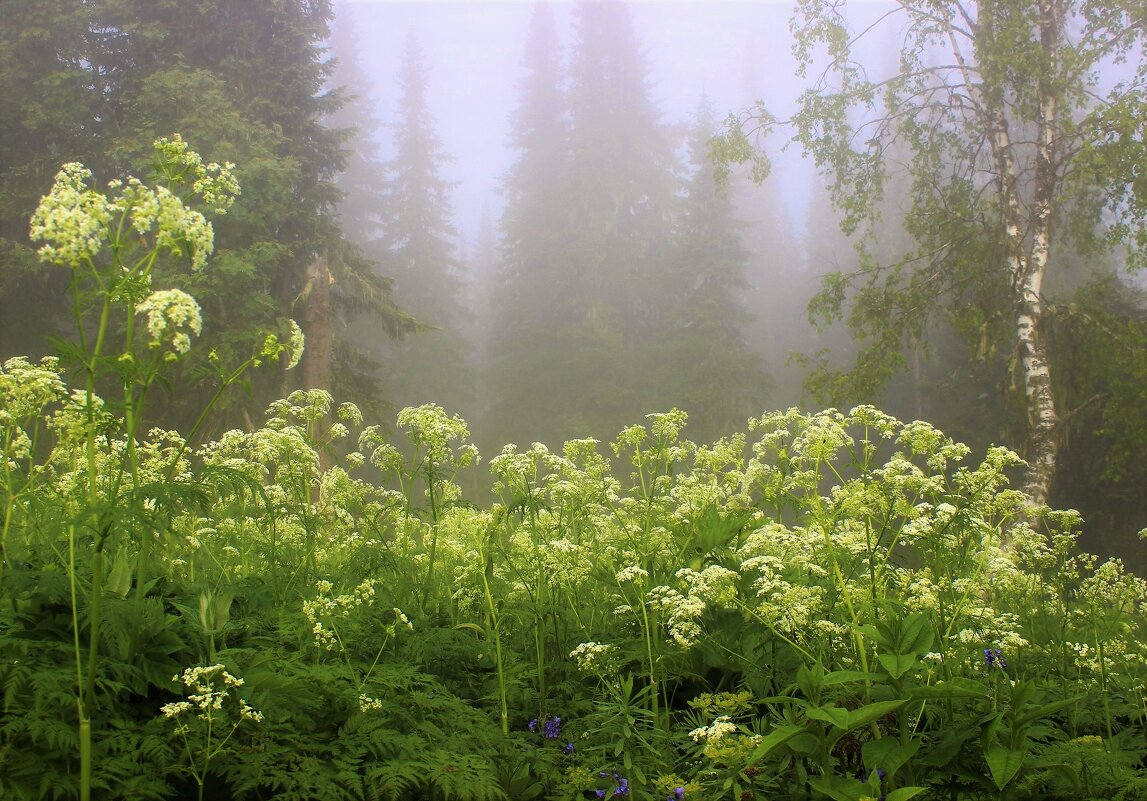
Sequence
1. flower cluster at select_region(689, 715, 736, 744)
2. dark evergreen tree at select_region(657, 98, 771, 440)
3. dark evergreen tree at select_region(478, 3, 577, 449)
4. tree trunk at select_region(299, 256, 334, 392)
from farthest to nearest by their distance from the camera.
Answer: dark evergreen tree at select_region(478, 3, 577, 449) < dark evergreen tree at select_region(657, 98, 771, 440) < tree trunk at select_region(299, 256, 334, 392) < flower cluster at select_region(689, 715, 736, 744)

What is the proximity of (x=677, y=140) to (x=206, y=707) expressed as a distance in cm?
4498

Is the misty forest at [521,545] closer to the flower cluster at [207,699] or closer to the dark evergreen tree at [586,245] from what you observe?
the flower cluster at [207,699]

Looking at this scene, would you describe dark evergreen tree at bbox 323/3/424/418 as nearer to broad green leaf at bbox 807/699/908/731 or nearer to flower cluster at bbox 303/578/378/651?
flower cluster at bbox 303/578/378/651

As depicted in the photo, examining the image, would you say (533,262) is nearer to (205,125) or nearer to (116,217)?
(205,125)

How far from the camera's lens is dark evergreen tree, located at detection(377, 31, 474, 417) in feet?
107

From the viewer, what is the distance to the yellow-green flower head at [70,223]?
233 cm

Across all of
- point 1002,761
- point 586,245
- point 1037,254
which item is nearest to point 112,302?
point 1002,761

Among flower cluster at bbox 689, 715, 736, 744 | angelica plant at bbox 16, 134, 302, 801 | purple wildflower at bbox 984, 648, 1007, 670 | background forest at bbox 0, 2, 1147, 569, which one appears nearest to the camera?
angelica plant at bbox 16, 134, 302, 801

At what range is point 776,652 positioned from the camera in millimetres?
3770

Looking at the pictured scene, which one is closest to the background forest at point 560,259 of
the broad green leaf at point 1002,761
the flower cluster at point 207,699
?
the flower cluster at point 207,699

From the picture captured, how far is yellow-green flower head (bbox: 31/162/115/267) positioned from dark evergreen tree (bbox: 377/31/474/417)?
86.3ft

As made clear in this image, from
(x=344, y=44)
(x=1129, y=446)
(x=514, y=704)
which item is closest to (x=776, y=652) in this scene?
(x=514, y=704)

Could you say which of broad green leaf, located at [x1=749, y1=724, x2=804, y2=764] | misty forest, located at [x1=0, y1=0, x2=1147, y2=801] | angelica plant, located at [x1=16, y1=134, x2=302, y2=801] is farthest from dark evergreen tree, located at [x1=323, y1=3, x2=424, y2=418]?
broad green leaf, located at [x1=749, y1=724, x2=804, y2=764]

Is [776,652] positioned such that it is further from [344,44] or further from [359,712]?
[344,44]
